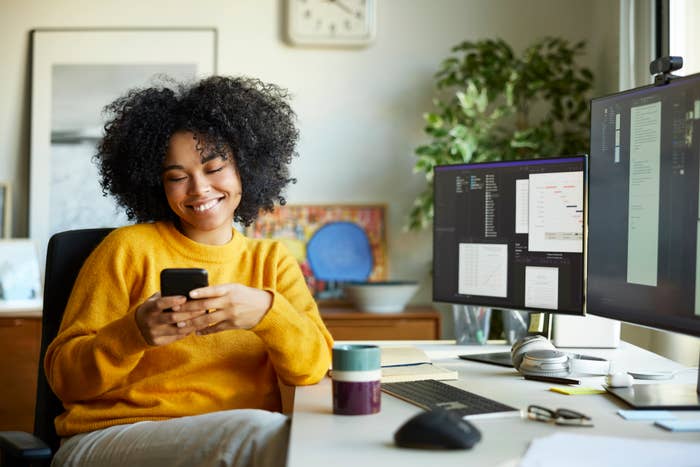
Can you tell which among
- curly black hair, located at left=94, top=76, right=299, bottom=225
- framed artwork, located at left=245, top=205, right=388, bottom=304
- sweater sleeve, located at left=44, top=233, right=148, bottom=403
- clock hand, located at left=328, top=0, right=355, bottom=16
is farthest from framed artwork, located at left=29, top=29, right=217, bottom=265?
sweater sleeve, located at left=44, top=233, right=148, bottom=403

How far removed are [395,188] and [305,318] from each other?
2.32 metres

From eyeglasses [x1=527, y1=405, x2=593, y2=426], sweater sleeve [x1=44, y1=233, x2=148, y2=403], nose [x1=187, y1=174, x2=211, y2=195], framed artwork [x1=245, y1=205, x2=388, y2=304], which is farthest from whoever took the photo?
framed artwork [x1=245, y1=205, x2=388, y2=304]

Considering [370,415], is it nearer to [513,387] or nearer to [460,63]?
[513,387]

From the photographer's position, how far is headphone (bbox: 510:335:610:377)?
1.69 m

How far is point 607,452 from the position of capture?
1.11m

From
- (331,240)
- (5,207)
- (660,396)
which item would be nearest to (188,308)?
(660,396)

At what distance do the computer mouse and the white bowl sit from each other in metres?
2.47

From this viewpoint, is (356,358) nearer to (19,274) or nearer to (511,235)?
(511,235)

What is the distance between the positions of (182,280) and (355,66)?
2.70 metres

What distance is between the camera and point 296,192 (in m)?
3.99

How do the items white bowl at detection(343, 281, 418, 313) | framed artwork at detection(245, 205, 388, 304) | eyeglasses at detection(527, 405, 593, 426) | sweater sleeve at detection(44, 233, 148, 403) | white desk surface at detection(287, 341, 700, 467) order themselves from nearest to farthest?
white desk surface at detection(287, 341, 700, 467)
eyeglasses at detection(527, 405, 593, 426)
sweater sleeve at detection(44, 233, 148, 403)
white bowl at detection(343, 281, 418, 313)
framed artwork at detection(245, 205, 388, 304)

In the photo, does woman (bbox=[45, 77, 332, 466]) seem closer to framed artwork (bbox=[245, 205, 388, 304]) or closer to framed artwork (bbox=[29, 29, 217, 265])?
framed artwork (bbox=[245, 205, 388, 304])

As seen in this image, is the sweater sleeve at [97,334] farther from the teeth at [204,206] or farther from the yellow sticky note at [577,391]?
the yellow sticky note at [577,391]

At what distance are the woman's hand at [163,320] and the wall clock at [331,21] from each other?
265 cm
